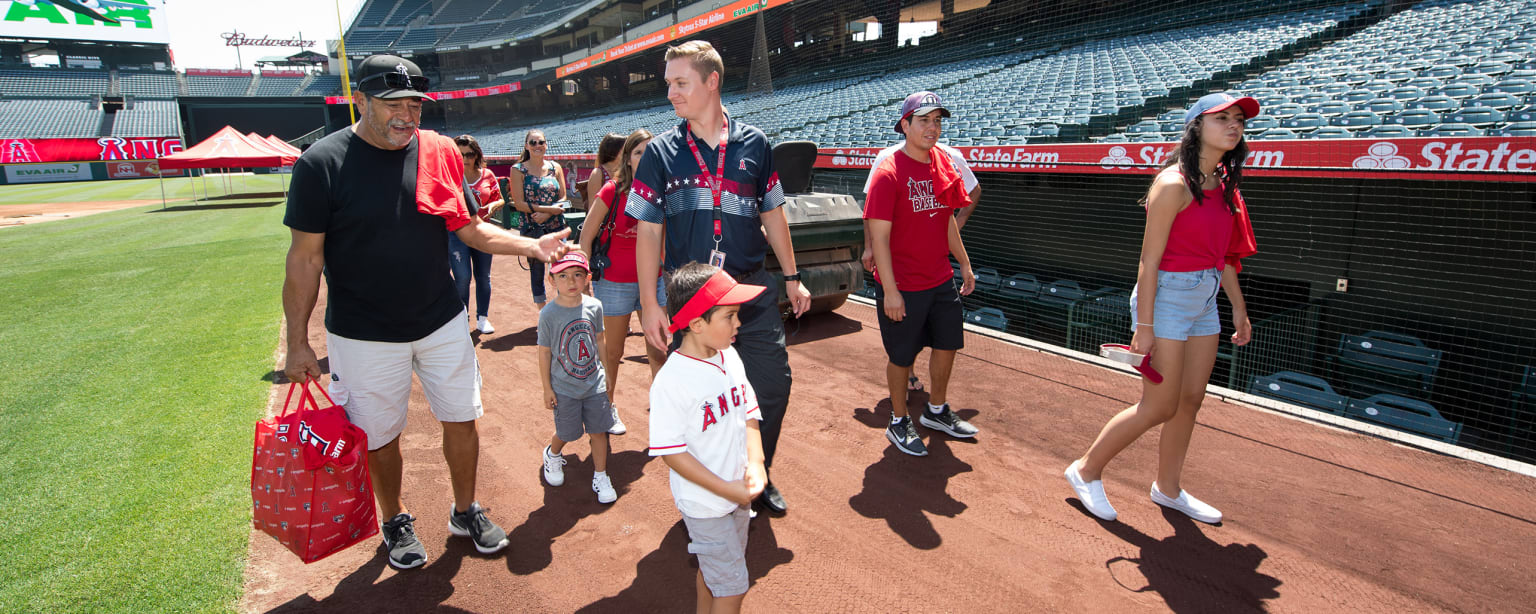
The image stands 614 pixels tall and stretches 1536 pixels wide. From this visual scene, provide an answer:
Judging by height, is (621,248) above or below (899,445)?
above

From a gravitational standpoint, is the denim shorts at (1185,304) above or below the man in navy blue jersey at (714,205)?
below

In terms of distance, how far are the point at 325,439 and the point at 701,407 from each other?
1.40 metres

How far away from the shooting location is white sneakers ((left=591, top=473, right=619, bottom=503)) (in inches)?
136

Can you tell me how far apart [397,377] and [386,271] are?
0.42 metres

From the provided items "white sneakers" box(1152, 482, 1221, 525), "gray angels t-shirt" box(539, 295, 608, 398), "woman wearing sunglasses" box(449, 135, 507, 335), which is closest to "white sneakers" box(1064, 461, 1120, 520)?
"white sneakers" box(1152, 482, 1221, 525)

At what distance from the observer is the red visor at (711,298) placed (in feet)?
6.72

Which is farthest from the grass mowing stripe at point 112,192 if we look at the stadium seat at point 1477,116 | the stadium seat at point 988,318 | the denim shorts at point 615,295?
the stadium seat at point 1477,116

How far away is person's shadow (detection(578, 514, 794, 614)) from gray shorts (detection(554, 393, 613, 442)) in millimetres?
634

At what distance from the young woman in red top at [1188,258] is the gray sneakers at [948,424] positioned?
103cm

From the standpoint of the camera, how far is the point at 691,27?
25.7 m

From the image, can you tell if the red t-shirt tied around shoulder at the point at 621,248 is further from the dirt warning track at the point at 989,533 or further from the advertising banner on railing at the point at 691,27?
the advertising banner on railing at the point at 691,27

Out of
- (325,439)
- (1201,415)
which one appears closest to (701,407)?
(325,439)

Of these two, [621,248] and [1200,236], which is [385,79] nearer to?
[621,248]

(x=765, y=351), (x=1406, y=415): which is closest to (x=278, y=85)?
(x=765, y=351)
